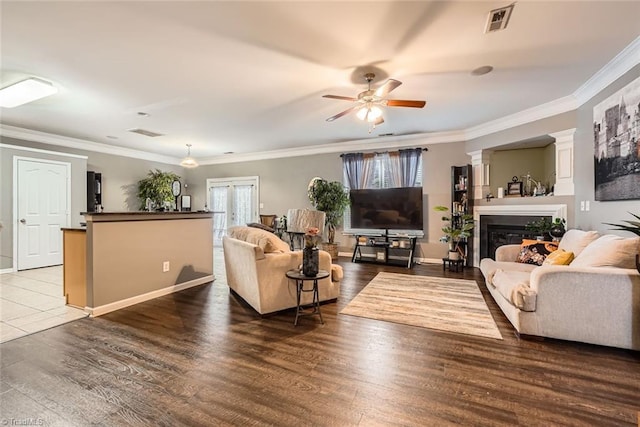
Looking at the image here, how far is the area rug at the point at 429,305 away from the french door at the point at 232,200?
4.74 meters

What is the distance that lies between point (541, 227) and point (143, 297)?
5.53 m

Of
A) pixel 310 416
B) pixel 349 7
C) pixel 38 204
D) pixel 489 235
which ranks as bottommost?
pixel 310 416

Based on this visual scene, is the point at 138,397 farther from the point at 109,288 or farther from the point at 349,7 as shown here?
the point at 349,7

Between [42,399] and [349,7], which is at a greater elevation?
[349,7]

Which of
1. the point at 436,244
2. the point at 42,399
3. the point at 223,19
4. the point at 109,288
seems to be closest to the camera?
the point at 42,399

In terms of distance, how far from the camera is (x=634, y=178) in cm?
291

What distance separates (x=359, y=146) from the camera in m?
6.72

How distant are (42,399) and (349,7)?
3332mm

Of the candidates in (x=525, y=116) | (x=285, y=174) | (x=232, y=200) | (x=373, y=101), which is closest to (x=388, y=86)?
(x=373, y=101)

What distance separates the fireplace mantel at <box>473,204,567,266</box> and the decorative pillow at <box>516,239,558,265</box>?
3.06 feet

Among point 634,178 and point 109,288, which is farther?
point 109,288

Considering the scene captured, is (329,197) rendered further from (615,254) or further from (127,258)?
(615,254)

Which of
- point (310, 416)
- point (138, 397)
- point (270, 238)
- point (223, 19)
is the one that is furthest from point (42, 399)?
point (223, 19)

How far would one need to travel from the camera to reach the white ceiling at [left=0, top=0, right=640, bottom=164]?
231cm
